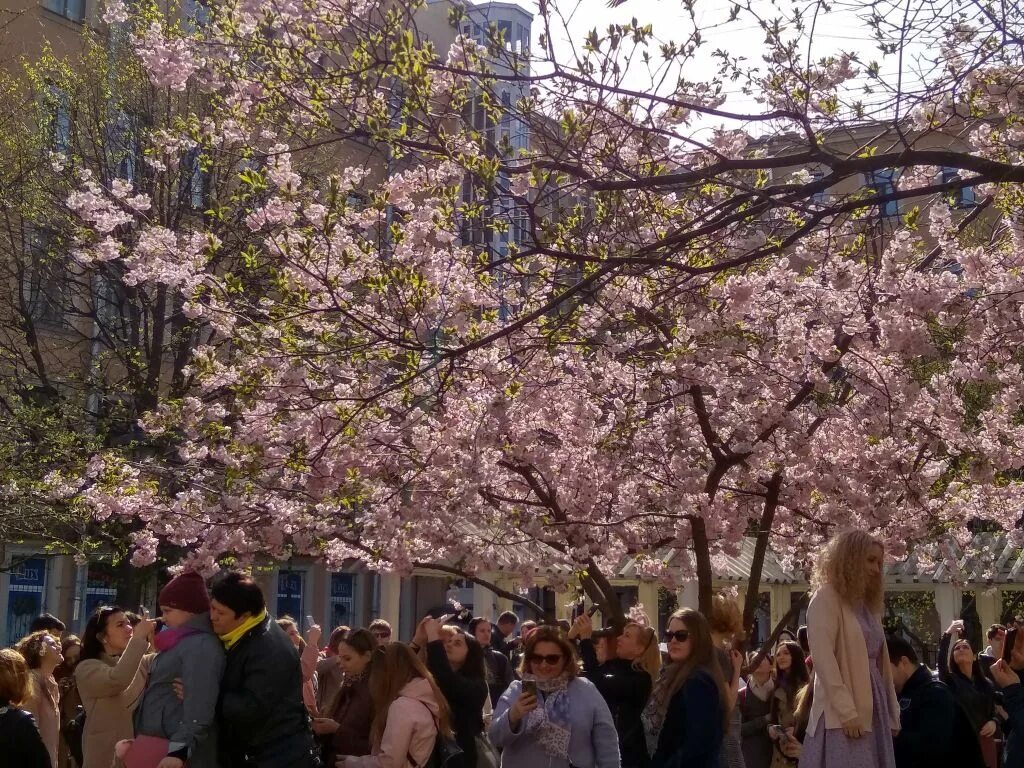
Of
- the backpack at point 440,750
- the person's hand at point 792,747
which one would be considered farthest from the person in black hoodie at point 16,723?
the person's hand at point 792,747

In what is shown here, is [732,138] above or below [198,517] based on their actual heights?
above

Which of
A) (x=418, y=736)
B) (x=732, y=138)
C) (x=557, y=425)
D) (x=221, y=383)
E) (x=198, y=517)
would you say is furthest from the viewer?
(x=198, y=517)

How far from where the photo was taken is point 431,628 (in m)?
7.99

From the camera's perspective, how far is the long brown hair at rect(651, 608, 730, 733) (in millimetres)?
6695

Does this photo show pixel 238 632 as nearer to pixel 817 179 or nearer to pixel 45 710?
pixel 45 710

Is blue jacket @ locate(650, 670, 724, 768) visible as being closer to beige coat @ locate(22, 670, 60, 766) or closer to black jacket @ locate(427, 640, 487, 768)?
black jacket @ locate(427, 640, 487, 768)

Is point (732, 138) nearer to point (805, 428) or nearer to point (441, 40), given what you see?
point (805, 428)

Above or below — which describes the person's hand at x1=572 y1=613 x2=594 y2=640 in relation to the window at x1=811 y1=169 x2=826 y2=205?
below

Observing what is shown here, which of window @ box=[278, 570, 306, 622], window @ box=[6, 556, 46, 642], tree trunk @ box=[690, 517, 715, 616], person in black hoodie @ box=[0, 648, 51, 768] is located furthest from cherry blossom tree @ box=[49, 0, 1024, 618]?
window @ box=[278, 570, 306, 622]

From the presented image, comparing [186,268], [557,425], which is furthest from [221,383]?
[557,425]

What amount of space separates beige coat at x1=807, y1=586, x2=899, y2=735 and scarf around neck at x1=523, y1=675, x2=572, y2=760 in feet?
4.31

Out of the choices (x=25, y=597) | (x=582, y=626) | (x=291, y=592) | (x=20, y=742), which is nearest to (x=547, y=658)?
(x=582, y=626)

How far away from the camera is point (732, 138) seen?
880 cm

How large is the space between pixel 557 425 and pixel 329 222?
20.3ft
